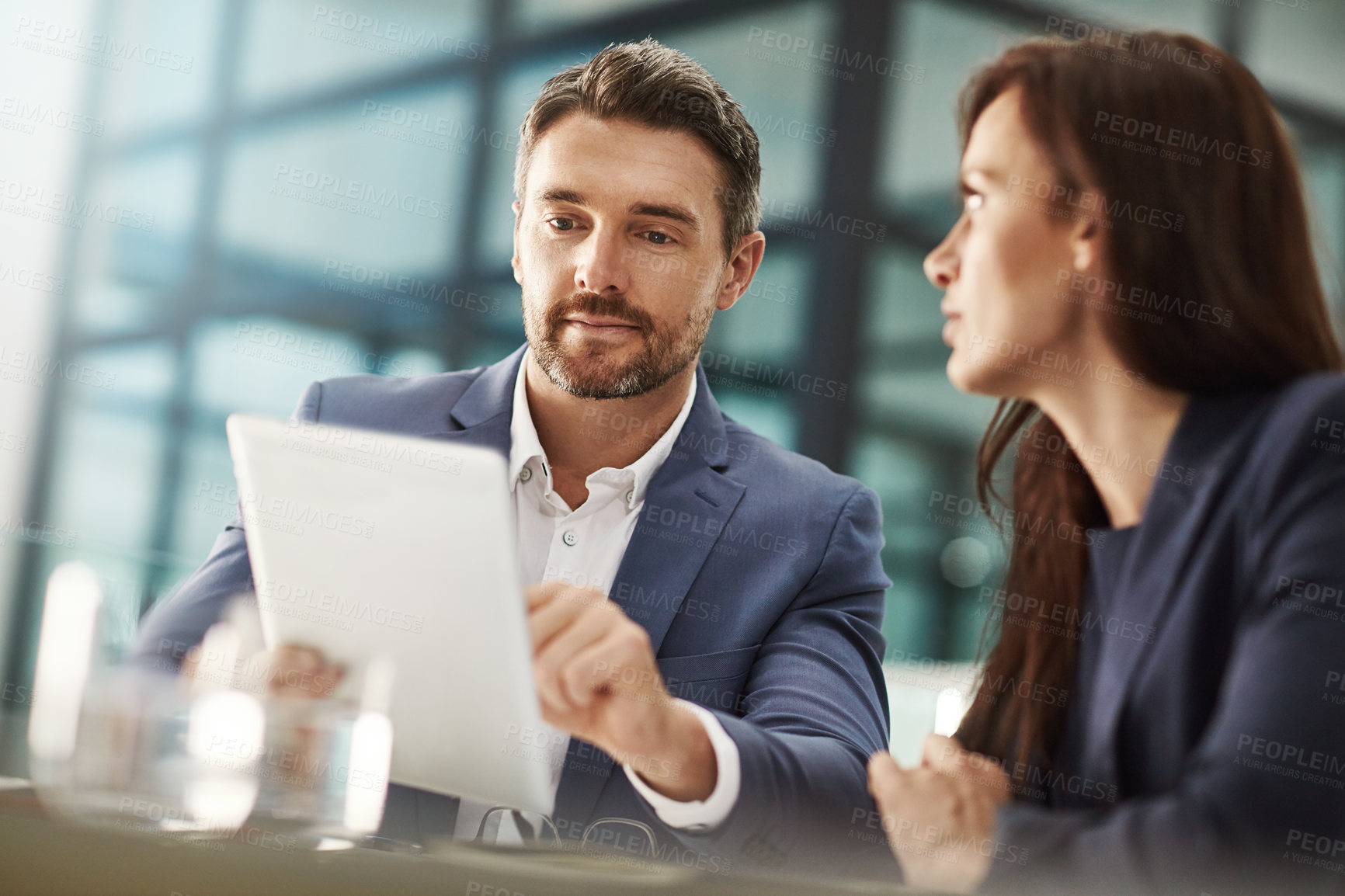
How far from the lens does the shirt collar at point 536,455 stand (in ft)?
5.52

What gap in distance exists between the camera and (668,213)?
1.62 metres

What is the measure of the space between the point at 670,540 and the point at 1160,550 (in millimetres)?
688

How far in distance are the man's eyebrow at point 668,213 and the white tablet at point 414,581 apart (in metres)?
0.54

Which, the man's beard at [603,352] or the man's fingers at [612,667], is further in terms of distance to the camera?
the man's beard at [603,352]

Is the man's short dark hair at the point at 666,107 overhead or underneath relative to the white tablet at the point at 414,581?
overhead

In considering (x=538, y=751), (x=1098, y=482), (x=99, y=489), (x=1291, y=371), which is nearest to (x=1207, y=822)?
(x=1098, y=482)

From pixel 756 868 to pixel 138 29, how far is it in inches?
71.7

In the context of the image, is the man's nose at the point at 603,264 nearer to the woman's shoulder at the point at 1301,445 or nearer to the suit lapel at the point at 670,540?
the suit lapel at the point at 670,540

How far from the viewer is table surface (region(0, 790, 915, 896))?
3.91 ft

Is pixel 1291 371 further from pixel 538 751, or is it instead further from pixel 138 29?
pixel 138 29

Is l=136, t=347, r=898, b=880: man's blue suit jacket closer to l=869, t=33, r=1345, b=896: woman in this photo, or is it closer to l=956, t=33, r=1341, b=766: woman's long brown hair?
l=869, t=33, r=1345, b=896: woman

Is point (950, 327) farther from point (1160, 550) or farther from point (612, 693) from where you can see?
point (612, 693)

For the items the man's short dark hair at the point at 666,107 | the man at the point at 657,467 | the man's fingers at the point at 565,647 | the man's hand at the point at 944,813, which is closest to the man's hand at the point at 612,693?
the man's fingers at the point at 565,647

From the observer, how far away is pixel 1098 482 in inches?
52.5
